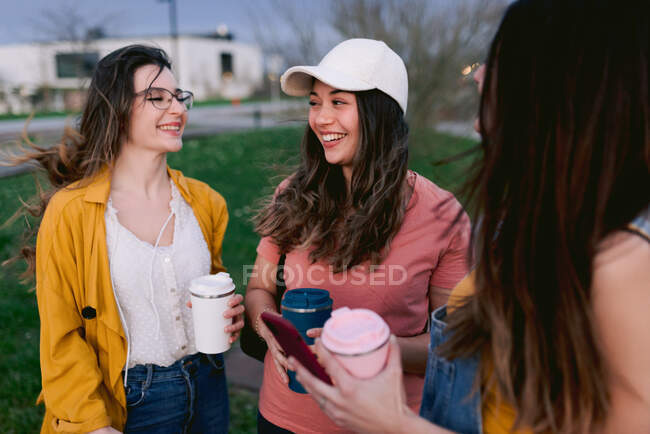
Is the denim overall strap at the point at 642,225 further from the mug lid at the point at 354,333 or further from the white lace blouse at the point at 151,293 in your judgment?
the white lace blouse at the point at 151,293

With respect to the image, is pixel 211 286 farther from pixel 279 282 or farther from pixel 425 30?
pixel 425 30

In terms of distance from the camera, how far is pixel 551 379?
103cm

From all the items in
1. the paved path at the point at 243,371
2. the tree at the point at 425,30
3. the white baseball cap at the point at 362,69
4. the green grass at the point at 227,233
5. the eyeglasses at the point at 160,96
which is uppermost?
the tree at the point at 425,30

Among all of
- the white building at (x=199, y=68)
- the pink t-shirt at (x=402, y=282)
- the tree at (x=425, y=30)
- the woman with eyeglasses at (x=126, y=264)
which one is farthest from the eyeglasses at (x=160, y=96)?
the white building at (x=199, y=68)

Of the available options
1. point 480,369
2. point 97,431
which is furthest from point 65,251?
point 480,369

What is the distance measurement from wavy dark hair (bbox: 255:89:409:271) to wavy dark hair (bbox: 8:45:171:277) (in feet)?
2.54

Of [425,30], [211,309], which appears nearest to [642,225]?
[211,309]

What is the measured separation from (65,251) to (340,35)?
7972mm

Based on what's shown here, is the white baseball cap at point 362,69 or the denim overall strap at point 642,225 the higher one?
the white baseball cap at point 362,69

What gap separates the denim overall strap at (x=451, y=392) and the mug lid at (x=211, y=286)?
32.7 inches

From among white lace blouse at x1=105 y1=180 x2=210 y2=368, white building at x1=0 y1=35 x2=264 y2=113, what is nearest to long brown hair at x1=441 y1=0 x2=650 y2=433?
white lace blouse at x1=105 y1=180 x2=210 y2=368

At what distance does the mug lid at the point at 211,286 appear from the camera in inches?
69.3

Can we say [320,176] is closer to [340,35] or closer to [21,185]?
[340,35]

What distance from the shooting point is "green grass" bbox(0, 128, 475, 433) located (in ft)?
10.5
